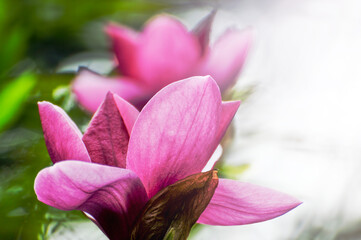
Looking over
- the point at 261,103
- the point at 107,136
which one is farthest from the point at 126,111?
the point at 261,103

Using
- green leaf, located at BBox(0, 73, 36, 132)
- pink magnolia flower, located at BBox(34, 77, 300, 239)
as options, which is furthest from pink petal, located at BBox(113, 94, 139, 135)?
green leaf, located at BBox(0, 73, 36, 132)

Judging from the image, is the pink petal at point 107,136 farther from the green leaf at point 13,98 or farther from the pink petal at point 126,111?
the green leaf at point 13,98

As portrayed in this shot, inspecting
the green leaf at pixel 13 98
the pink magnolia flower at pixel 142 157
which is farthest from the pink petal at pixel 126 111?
the green leaf at pixel 13 98

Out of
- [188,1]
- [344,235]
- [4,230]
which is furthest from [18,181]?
[188,1]

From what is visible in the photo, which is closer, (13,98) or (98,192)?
(98,192)

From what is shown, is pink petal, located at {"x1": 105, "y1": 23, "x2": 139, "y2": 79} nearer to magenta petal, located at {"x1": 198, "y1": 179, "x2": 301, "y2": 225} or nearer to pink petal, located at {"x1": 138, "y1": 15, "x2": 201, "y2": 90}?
pink petal, located at {"x1": 138, "y1": 15, "x2": 201, "y2": 90}

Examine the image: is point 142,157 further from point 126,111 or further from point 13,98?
point 13,98
